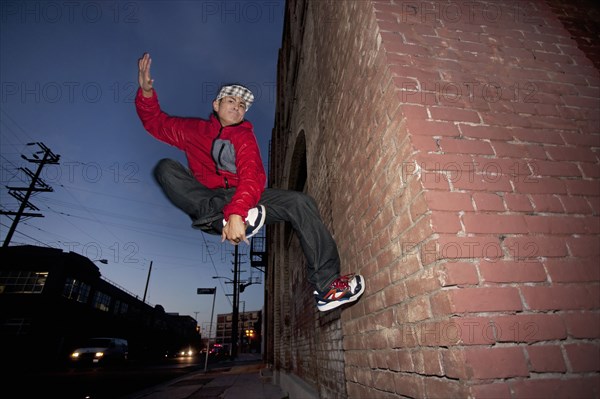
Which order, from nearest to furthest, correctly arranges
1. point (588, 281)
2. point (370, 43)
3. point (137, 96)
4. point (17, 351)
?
point (588, 281) < point (370, 43) < point (137, 96) < point (17, 351)

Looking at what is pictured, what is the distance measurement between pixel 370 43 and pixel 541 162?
A: 1223mm

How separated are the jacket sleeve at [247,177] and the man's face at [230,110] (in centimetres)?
25

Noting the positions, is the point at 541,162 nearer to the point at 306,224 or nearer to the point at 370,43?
the point at 370,43

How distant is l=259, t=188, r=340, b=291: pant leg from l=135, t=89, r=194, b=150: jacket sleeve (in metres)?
0.93

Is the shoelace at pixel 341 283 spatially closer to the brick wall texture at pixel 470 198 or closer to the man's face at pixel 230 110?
the brick wall texture at pixel 470 198

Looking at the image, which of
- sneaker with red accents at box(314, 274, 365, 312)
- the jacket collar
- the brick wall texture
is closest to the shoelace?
sneaker with red accents at box(314, 274, 365, 312)

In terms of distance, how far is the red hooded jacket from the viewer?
2.11m

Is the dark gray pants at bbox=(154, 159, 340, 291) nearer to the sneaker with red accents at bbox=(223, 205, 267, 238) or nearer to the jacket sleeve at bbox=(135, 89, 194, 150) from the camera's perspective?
the sneaker with red accents at bbox=(223, 205, 267, 238)

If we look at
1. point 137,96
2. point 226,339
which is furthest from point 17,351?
point 226,339

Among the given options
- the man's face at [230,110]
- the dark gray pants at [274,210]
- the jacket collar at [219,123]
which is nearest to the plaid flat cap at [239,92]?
the man's face at [230,110]

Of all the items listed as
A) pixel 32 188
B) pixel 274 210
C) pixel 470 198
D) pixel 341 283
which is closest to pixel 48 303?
pixel 32 188

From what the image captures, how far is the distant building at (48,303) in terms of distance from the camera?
63.5ft

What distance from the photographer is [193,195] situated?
2.21m

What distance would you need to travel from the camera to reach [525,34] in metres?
2.05
